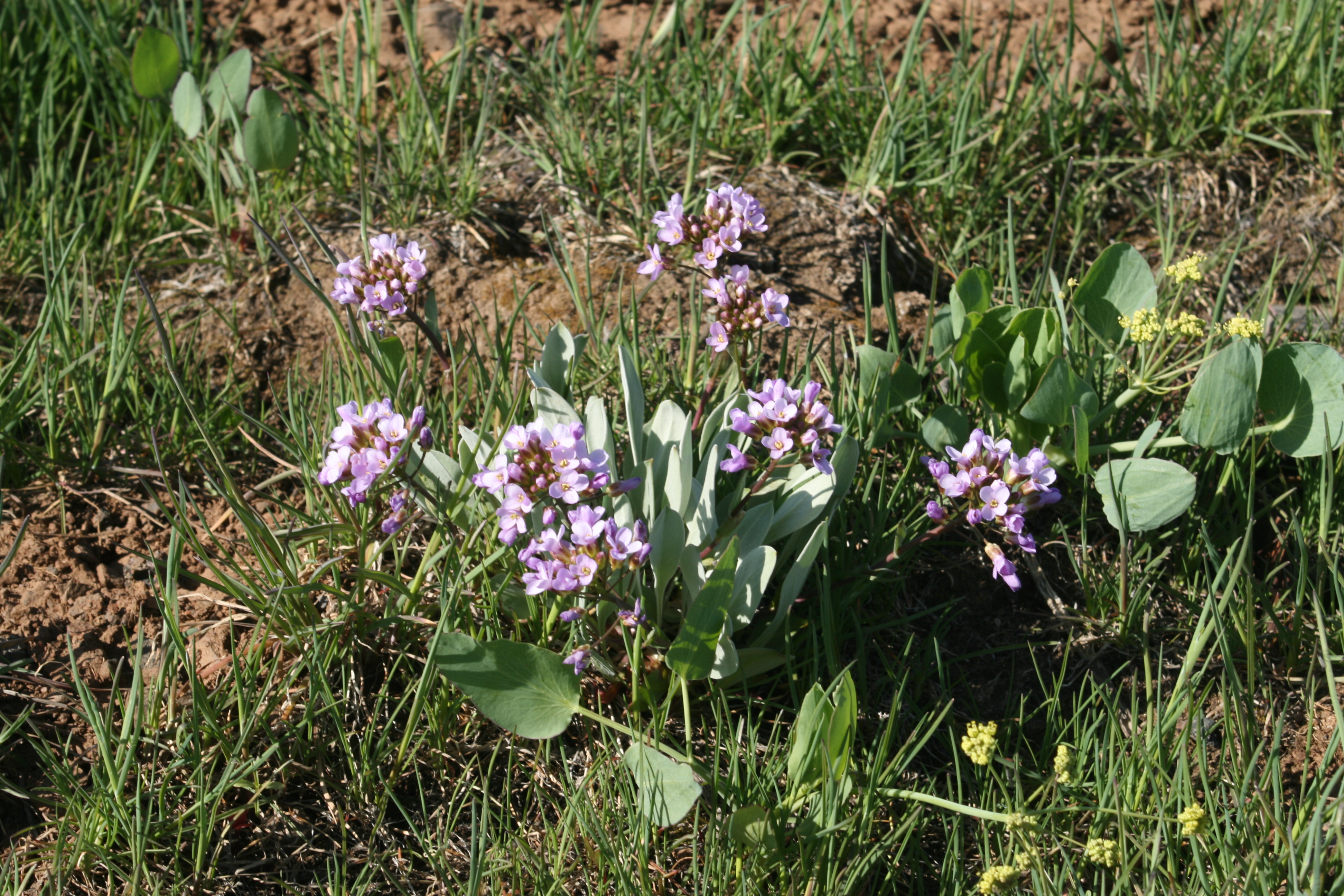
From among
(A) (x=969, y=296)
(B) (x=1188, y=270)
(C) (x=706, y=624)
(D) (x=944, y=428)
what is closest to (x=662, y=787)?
(C) (x=706, y=624)

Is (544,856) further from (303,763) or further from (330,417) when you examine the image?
(330,417)

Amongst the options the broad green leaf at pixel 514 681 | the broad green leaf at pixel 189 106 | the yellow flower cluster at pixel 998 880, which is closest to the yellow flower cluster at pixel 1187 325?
the yellow flower cluster at pixel 998 880

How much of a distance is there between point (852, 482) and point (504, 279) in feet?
3.82

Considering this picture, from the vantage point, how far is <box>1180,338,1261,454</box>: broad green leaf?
6.52 feet

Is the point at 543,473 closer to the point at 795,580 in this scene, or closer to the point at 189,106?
the point at 795,580

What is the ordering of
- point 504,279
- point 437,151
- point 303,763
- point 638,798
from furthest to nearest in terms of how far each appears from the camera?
point 437,151 → point 504,279 → point 303,763 → point 638,798

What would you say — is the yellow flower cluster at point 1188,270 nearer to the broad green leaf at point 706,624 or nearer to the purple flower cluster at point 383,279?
the broad green leaf at point 706,624

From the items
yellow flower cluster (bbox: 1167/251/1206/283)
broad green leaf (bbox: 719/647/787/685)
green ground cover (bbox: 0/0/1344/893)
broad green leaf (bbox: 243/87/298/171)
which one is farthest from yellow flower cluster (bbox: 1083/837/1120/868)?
broad green leaf (bbox: 243/87/298/171)

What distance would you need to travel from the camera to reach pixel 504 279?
2.81 m

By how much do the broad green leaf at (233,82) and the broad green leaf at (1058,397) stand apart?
220cm

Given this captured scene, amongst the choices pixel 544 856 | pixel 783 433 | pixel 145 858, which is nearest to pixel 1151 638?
pixel 783 433

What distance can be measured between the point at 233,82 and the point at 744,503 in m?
1.98

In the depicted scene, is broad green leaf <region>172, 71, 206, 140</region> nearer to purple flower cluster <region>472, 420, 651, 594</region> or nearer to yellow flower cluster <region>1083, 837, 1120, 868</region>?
purple flower cluster <region>472, 420, 651, 594</region>

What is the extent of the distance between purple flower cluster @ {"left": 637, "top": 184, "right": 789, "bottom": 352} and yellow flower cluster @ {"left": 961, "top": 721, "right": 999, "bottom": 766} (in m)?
0.80
